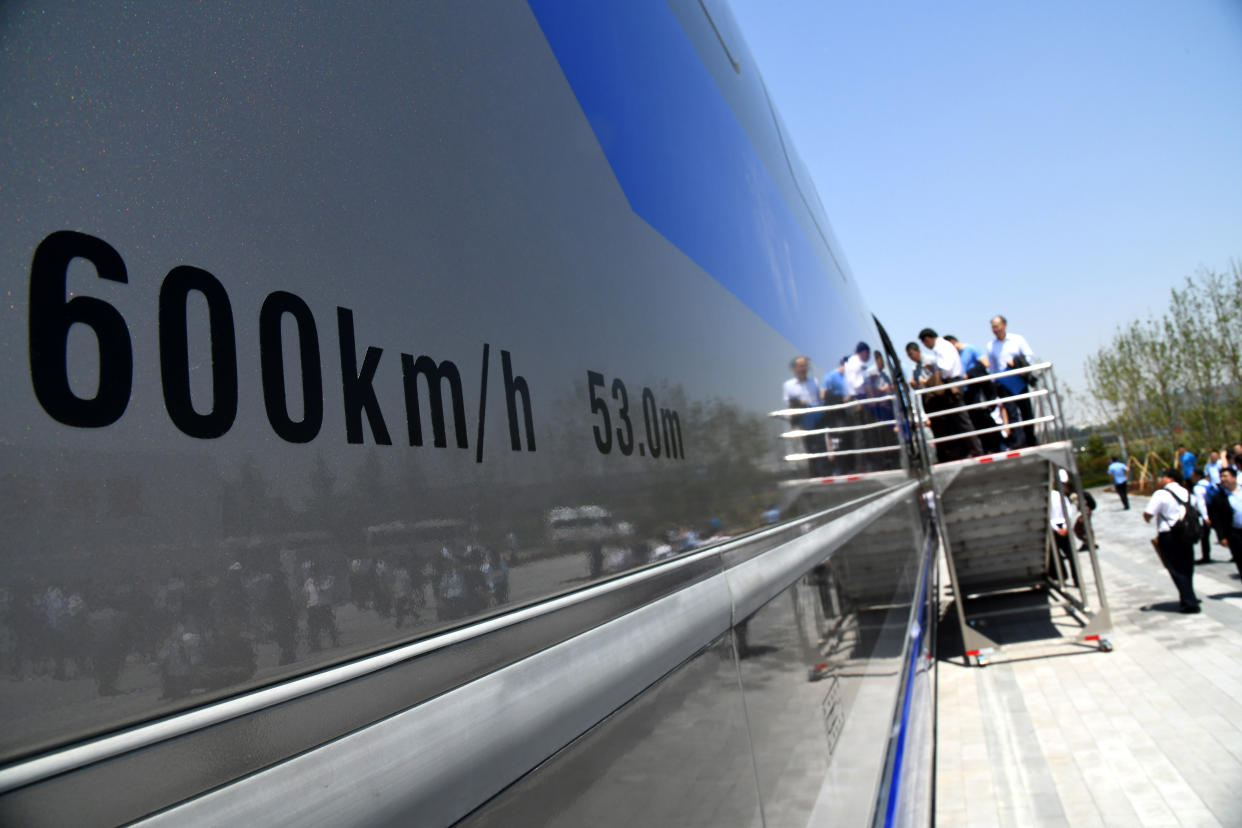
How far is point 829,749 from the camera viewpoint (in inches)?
92.3

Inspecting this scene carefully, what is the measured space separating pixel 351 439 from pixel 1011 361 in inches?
378

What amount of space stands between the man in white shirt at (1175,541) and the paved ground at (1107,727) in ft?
1.00

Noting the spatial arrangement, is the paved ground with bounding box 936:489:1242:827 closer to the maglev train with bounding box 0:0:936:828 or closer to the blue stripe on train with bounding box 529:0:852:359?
the blue stripe on train with bounding box 529:0:852:359

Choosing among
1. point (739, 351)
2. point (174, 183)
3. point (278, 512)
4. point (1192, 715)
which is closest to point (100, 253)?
point (174, 183)

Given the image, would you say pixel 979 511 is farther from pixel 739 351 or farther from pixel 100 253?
pixel 100 253

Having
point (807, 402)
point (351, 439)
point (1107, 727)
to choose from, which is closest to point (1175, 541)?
point (1107, 727)

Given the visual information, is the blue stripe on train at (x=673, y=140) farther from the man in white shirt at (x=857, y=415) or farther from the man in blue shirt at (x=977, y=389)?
the man in blue shirt at (x=977, y=389)

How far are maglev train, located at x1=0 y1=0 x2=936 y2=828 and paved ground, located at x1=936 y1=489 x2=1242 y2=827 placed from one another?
484 centimetres

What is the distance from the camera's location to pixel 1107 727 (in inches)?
275

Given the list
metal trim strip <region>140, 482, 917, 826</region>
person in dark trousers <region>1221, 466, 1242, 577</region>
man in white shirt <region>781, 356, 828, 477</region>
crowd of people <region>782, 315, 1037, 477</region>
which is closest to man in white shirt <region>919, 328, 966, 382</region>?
crowd of people <region>782, 315, 1037, 477</region>

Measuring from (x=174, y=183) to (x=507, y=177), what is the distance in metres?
0.53

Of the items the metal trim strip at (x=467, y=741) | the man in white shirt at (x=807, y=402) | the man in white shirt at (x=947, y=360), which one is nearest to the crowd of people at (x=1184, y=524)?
the man in white shirt at (x=947, y=360)

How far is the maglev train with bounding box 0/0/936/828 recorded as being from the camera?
0.50 meters

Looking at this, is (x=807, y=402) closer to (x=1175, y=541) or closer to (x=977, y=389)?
(x=977, y=389)
